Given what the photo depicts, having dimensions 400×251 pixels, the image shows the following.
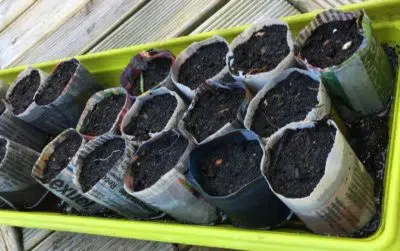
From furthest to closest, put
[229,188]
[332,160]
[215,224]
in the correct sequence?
[215,224], [229,188], [332,160]

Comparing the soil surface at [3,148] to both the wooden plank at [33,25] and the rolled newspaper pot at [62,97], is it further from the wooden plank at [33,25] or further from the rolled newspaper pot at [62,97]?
the wooden plank at [33,25]

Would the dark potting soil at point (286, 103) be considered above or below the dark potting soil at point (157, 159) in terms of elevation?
below

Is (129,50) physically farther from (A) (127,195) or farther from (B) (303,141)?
(B) (303,141)

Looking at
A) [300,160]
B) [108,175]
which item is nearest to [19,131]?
[108,175]

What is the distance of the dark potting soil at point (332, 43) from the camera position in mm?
852

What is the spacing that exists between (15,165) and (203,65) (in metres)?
0.50

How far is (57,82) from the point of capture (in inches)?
49.6

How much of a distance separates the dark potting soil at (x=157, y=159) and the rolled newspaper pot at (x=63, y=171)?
0.53ft

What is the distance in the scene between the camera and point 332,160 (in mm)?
720

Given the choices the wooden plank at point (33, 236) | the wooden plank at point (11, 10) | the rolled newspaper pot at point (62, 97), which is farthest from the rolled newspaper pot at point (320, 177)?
the wooden plank at point (11, 10)

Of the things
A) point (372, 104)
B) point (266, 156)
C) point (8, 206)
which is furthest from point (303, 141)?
point (8, 206)

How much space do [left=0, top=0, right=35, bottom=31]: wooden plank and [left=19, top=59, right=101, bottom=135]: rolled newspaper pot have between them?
1.99ft

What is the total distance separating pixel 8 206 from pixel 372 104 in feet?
2.91

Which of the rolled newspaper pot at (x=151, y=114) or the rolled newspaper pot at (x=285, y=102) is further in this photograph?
the rolled newspaper pot at (x=151, y=114)
